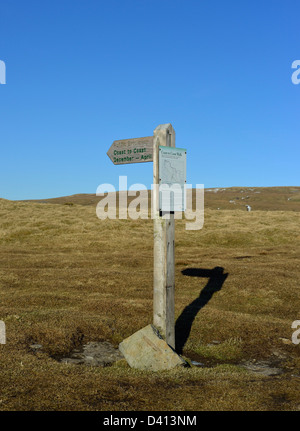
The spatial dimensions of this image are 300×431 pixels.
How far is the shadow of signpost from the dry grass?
0.66ft

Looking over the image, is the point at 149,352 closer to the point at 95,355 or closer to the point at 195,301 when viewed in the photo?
the point at 95,355

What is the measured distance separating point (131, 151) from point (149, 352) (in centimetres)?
509

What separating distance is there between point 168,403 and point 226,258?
2266 centimetres

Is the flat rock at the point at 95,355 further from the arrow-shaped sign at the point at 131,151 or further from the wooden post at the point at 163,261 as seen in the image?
the arrow-shaped sign at the point at 131,151

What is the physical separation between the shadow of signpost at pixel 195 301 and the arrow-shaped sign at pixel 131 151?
5.26 meters

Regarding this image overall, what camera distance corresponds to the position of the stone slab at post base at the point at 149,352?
8.94m

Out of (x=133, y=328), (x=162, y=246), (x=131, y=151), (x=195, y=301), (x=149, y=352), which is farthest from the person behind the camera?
(x=195, y=301)

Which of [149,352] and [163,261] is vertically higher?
[163,261]

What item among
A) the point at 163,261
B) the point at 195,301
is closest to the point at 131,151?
the point at 163,261

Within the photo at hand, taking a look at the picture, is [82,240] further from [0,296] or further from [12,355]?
[12,355]


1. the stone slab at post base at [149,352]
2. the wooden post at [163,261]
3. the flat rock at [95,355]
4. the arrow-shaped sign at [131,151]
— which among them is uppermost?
the arrow-shaped sign at [131,151]

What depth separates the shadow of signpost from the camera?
11633mm

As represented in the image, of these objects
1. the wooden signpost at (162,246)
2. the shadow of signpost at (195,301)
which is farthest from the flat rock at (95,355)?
the shadow of signpost at (195,301)

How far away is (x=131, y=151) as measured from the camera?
34.2 ft
